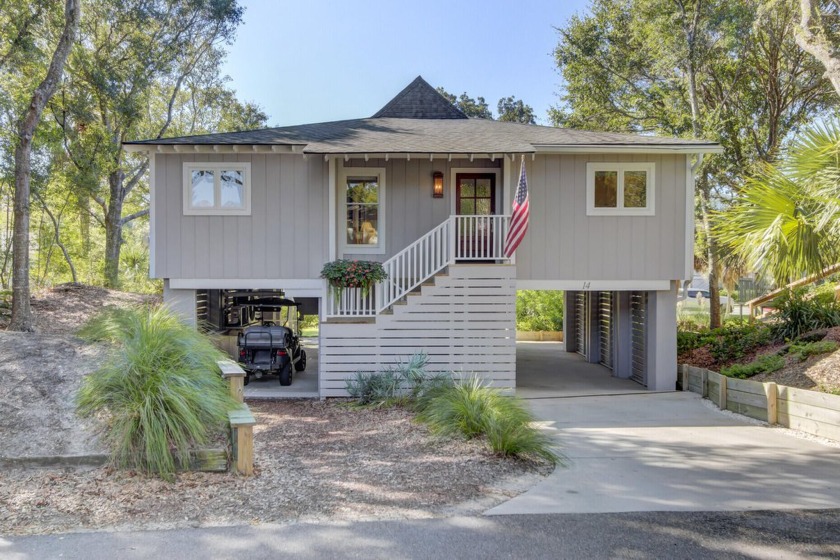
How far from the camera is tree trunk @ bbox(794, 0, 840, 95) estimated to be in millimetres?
8188

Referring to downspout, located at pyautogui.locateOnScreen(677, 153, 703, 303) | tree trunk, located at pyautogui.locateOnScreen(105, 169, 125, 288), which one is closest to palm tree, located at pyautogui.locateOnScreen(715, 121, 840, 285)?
downspout, located at pyautogui.locateOnScreen(677, 153, 703, 303)

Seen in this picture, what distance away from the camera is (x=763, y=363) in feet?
27.8

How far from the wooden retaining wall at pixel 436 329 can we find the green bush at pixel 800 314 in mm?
4949

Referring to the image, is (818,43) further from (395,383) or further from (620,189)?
(395,383)

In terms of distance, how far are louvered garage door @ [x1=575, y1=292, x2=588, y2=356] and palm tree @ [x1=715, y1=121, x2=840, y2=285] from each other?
705 cm

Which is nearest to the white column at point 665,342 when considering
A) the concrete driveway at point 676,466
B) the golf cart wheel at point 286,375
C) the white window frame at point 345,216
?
the concrete driveway at point 676,466

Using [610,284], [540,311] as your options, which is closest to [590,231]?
[610,284]

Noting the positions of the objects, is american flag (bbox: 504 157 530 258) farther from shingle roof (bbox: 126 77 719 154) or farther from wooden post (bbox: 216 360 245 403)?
wooden post (bbox: 216 360 245 403)

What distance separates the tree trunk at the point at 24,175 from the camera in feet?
31.7

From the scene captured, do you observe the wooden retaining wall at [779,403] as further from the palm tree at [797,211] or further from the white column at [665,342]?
the palm tree at [797,211]

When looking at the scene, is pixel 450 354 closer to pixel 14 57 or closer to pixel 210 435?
pixel 210 435

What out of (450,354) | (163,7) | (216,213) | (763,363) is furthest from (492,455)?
(163,7)

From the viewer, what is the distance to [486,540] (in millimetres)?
3828

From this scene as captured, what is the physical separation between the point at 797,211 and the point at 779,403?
2.56 meters
